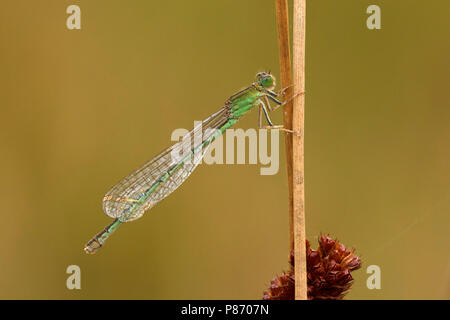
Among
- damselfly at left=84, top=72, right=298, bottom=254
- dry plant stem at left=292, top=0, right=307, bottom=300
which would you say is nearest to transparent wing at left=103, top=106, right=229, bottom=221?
damselfly at left=84, top=72, right=298, bottom=254

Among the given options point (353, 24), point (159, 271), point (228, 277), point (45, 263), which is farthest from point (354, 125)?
point (45, 263)

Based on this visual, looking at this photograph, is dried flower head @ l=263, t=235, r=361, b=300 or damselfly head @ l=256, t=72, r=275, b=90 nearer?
dried flower head @ l=263, t=235, r=361, b=300

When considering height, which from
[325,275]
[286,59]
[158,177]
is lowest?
[325,275]

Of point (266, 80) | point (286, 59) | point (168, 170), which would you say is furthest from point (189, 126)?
point (286, 59)

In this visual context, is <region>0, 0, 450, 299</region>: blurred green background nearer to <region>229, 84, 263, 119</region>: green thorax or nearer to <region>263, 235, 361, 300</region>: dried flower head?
<region>229, 84, 263, 119</region>: green thorax

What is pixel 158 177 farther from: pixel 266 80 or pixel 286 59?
pixel 286 59

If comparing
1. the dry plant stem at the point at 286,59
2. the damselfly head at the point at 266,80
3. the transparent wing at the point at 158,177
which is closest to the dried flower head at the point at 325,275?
the dry plant stem at the point at 286,59

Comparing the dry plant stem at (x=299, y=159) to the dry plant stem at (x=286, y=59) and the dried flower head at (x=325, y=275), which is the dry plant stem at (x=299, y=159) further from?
the dried flower head at (x=325, y=275)
